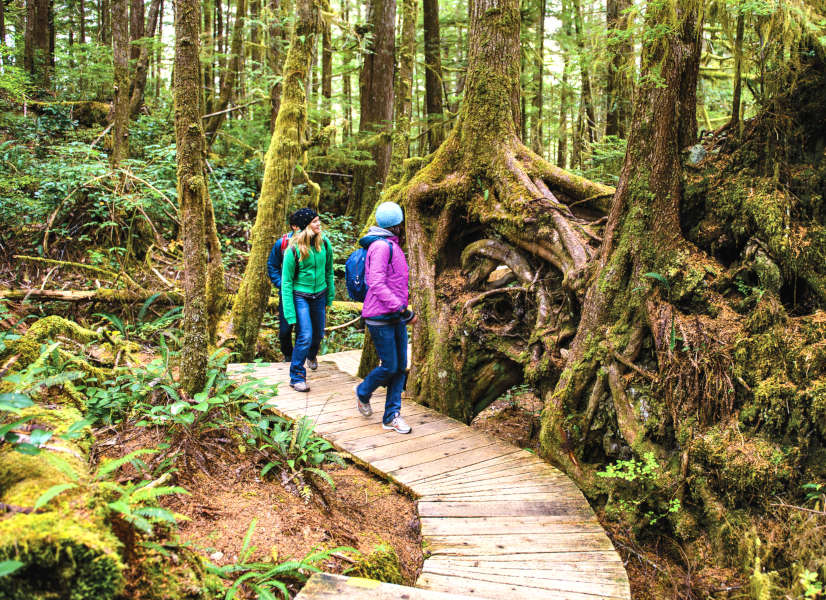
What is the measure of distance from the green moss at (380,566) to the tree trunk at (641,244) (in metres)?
2.17

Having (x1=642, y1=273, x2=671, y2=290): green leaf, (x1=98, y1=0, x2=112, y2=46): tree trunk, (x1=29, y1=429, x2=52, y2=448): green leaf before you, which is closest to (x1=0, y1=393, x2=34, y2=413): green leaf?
(x1=29, y1=429, x2=52, y2=448): green leaf

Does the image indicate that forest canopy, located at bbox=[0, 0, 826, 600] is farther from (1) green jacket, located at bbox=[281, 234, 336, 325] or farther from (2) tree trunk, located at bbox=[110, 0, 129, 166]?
(2) tree trunk, located at bbox=[110, 0, 129, 166]

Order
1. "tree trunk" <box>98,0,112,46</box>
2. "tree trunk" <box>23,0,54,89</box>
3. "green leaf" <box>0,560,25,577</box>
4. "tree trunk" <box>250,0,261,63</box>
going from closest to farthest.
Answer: "green leaf" <box>0,560,25,577</box> < "tree trunk" <box>250,0,261,63</box> < "tree trunk" <box>23,0,54,89</box> < "tree trunk" <box>98,0,112,46</box>

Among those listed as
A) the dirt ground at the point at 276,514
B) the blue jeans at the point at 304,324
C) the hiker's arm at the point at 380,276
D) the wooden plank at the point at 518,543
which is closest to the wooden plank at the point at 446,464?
the dirt ground at the point at 276,514

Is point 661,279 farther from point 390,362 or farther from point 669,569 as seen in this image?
point 390,362

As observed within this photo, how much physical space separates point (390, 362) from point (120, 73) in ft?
34.1

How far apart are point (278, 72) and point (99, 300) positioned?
347 inches

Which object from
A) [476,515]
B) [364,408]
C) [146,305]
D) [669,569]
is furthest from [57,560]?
[146,305]

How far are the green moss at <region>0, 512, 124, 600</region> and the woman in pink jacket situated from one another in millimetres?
3924

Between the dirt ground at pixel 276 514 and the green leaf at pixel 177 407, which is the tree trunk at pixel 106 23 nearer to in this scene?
the green leaf at pixel 177 407

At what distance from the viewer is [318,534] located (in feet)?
11.7

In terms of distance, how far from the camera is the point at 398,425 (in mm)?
5891

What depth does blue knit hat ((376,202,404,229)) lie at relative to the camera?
572cm

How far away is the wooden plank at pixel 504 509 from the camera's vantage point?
4289mm
